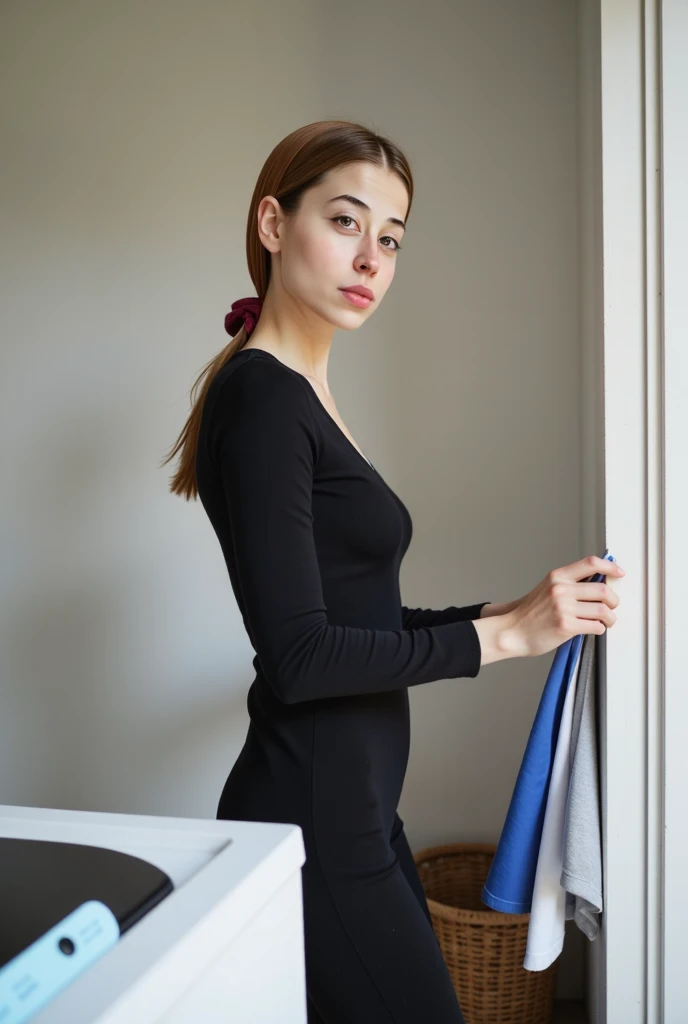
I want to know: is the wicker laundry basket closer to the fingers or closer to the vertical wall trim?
the vertical wall trim

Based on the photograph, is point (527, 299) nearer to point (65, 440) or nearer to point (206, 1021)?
point (65, 440)

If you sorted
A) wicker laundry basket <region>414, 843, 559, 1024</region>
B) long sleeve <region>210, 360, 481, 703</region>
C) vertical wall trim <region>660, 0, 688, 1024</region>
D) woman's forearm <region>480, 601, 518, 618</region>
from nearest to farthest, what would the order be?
long sleeve <region>210, 360, 481, 703</region>
vertical wall trim <region>660, 0, 688, 1024</region>
woman's forearm <region>480, 601, 518, 618</region>
wicker laundry basket <region>414, 843, 559, 1024</region>

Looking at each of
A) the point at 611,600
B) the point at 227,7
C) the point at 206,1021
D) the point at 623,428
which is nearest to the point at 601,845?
the point at 611,600

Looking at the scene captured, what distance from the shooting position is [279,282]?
4.06ft

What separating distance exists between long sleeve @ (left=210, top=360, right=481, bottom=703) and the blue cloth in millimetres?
291

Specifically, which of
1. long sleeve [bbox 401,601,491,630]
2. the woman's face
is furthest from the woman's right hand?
the woman's face

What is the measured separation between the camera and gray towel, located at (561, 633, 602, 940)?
4.09ft

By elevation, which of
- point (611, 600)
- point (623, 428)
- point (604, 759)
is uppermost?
point (623, 428)

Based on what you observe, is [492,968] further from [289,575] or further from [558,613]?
[289,575]

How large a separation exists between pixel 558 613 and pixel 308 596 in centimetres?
32

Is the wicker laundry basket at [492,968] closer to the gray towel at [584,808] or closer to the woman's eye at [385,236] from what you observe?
the gray towel at [584,808]

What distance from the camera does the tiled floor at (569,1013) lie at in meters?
1.90

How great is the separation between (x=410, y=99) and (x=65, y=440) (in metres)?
1.07

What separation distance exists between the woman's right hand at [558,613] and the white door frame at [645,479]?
12cm
